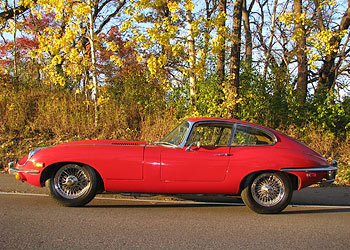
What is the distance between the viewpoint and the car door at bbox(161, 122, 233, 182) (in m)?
5.57

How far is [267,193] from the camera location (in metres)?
5.74

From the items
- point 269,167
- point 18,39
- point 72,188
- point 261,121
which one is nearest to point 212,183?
point 269,167

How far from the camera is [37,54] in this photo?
36.6ft

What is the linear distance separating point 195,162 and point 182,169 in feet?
0.75

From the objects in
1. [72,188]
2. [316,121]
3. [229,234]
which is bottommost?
[229,234]

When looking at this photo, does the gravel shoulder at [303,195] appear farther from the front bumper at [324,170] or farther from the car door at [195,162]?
the car door at [195,162]

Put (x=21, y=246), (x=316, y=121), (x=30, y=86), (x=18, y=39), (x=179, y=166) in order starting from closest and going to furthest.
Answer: (x=21, y=246) < (x=179, y=166) < (x=316, y=121) < (x=30, y=86) < (x=18, y=39)

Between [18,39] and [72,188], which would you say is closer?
[72,188]

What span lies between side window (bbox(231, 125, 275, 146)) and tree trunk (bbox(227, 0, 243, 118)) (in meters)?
4.70

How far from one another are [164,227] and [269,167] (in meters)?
1.96

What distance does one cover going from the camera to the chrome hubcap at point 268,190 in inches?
226

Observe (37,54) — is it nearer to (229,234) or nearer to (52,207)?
(52,207)

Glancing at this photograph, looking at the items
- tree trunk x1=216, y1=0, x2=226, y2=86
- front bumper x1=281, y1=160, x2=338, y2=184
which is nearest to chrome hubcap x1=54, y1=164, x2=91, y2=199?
front bumper x1=281, y1=160, x2=338, y2=184

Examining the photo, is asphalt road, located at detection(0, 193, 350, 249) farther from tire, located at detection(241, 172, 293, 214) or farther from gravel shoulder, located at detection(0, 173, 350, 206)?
gravel shoulder, located at detection(0, 173, 350, 206)
